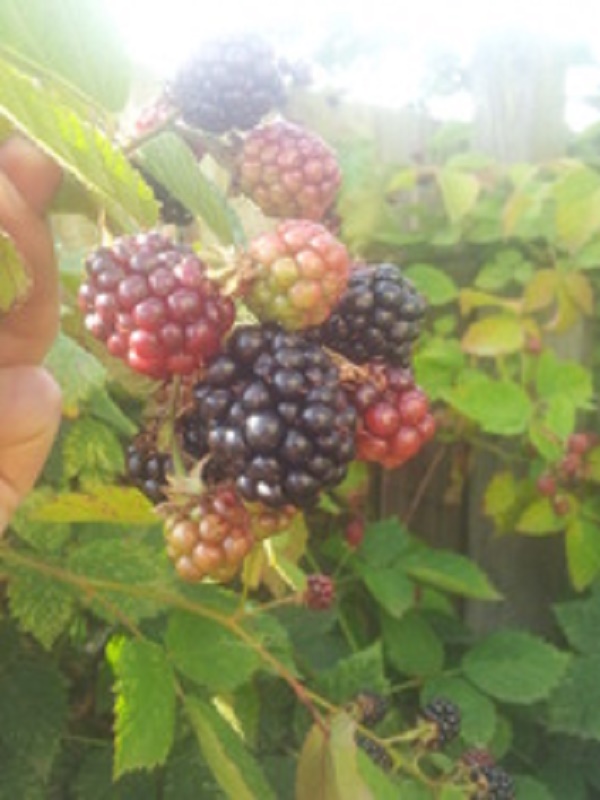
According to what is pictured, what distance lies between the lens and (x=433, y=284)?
210 cm

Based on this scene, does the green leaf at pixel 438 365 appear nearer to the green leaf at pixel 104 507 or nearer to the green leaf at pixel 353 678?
the green leaf at pixel 353 678

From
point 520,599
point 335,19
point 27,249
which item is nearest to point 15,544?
point 27,249

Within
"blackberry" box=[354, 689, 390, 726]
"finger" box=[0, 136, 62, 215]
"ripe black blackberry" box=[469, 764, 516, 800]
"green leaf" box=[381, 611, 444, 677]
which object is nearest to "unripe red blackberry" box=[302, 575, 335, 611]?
"blackberry" box=[354, 689, 390, 726]

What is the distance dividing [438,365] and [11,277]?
5.38 feet

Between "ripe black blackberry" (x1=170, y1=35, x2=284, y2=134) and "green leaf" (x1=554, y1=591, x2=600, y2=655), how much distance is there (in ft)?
4.41

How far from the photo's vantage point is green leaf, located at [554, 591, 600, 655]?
1921 millimetres

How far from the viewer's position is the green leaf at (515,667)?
1683 millimetres

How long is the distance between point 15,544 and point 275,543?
237 mm

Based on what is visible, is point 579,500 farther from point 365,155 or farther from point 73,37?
point 73,37

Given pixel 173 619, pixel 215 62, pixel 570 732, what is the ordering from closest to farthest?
pixel 215 62 < pixel 173 619 < pixel 570 732

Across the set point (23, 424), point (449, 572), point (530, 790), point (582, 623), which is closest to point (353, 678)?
point (530, 790)

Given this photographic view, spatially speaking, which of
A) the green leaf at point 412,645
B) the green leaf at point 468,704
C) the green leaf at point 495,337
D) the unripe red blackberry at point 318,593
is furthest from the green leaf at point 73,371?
the green leaf at point 495,337

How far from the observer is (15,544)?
3.35 ft

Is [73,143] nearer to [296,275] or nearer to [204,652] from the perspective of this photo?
[296,275]
